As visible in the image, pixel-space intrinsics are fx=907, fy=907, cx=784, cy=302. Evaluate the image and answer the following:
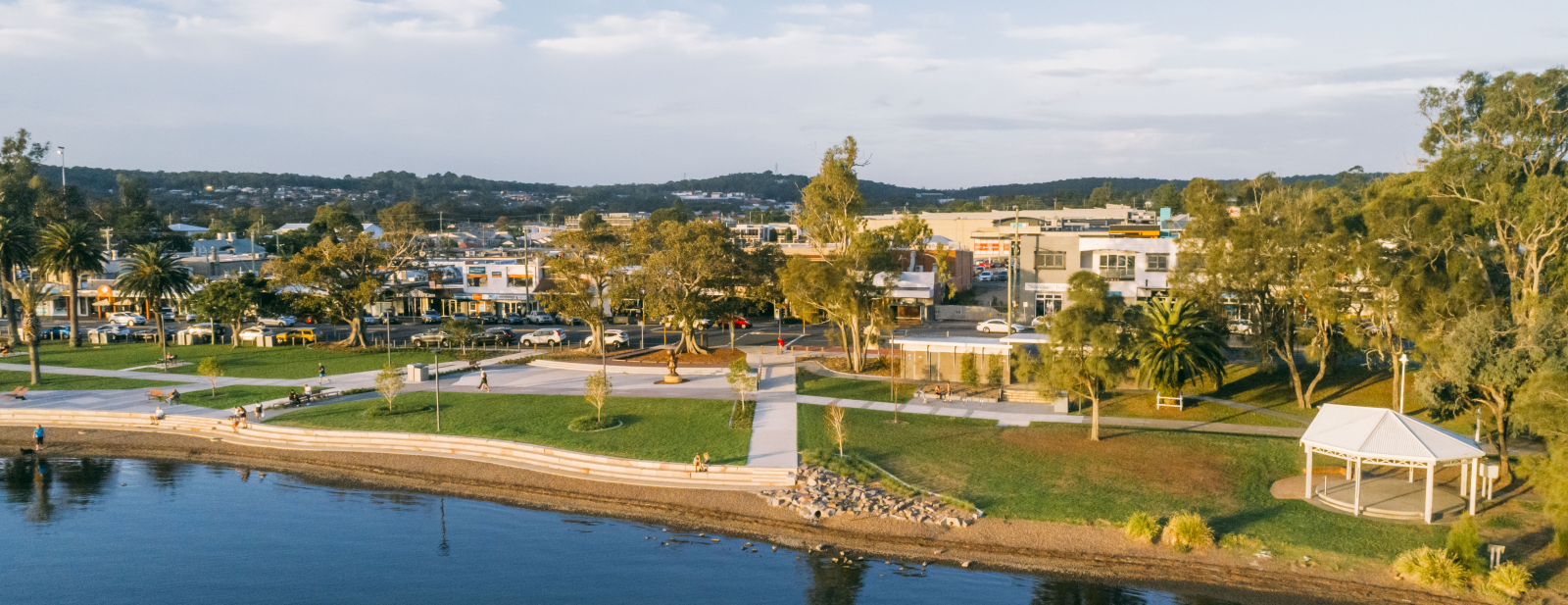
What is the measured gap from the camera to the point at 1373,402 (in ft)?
117

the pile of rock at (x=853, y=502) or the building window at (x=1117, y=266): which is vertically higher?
the building window at (x=1117, y=266)

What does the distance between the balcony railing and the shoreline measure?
35.6 metres

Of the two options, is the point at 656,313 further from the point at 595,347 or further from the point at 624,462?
the point at 624,462

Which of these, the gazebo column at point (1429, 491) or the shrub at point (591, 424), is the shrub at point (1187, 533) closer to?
the gazebo column at point (1429, 491)

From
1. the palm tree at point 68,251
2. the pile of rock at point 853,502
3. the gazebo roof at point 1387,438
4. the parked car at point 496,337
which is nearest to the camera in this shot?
the gazebo roof at point 1387,438

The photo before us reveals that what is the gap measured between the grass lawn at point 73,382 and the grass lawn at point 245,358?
8.18ft

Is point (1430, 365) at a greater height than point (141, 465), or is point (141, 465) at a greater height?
point (1430, 365)

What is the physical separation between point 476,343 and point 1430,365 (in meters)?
46.4

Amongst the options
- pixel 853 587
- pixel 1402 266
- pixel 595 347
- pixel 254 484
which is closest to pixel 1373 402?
pixel 1402 266

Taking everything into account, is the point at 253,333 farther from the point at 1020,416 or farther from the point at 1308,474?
the point at 1308,474

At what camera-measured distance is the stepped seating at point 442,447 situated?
28.8 metres

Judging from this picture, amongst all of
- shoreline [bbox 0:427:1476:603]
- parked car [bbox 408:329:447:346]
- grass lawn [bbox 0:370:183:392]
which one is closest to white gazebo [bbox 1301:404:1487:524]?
shoreline [bbox 0:427:1476:603]

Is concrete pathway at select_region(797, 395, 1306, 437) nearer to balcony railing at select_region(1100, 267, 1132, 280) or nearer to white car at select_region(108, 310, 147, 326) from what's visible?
balcony railing at select_region(1100, 267, 1132, 280)

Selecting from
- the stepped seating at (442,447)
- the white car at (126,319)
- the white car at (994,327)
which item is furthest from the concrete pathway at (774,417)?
the white car at (126,319)
